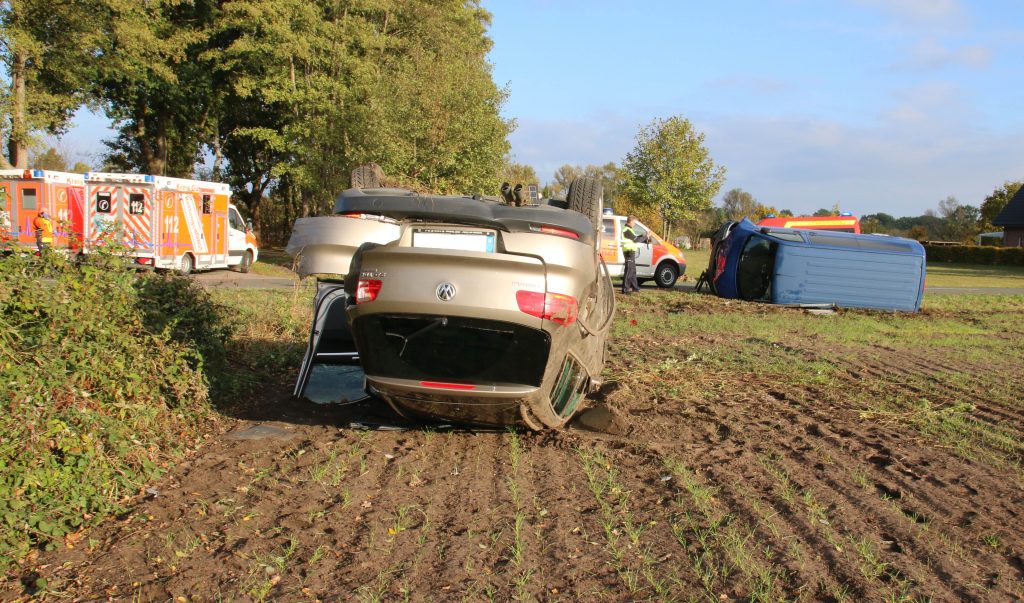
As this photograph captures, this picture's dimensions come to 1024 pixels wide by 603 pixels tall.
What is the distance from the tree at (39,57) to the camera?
24672 millimetres

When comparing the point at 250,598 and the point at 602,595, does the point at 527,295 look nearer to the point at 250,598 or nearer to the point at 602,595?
the point at 602,595

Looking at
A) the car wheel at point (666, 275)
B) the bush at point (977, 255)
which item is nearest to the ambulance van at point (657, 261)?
the car wheel at point (666, 275)

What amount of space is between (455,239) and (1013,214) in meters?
67.2

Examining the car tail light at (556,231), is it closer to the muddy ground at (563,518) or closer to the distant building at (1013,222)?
the muddy ground at (563,518)

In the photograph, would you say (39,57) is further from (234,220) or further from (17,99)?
(234,220)

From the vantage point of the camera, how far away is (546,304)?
193 inches

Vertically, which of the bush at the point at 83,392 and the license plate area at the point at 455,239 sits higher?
the license plate area at the point at 455,239

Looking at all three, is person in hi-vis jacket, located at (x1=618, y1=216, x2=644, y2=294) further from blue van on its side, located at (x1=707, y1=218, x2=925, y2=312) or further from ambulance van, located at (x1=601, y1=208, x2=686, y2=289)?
blue van on its side, located at (x1=707, y1=218, x2=925, y2=312)

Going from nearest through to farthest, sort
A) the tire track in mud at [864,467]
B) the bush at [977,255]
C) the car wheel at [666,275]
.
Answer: the tire track in mud at [864,467] < the car wheel at [666,275] < the bush at [977,255]

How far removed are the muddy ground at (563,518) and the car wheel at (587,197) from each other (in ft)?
5.55

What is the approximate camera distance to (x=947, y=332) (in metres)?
14.5

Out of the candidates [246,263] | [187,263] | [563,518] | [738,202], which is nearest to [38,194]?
[187,263]

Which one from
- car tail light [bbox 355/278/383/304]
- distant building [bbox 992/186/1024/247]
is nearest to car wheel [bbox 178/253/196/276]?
car tail light [bbox 355/278/383/304]

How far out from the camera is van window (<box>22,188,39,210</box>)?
2166cm
